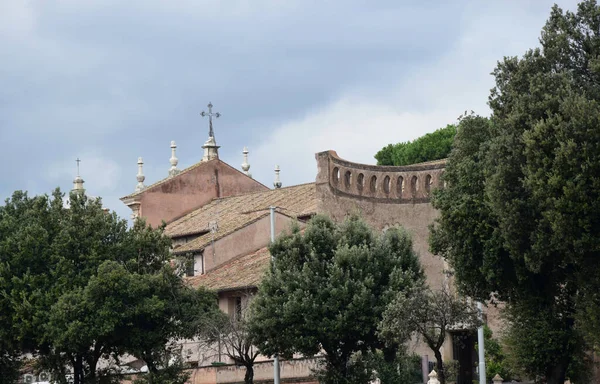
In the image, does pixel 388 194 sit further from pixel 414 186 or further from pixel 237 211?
pixel 237 211

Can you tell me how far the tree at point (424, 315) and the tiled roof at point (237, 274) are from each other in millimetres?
13701

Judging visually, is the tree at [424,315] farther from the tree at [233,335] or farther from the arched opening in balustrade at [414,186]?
the arched opening in balustrade at [414,186]

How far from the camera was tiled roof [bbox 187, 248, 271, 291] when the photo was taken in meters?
54.3

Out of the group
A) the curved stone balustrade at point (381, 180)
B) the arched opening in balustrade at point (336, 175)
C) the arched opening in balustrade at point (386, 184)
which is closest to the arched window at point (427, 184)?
the curved stone balustrade at point (381, 180)

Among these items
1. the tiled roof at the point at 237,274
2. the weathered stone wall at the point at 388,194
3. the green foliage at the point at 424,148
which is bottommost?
the tiled roof at the point at 237,274

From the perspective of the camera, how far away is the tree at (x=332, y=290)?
1663 inches

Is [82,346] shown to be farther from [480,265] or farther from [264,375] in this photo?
[480,265]

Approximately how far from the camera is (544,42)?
3591 cm

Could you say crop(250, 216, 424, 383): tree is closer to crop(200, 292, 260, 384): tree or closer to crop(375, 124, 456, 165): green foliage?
crop(200, 292, 260, 384): tree

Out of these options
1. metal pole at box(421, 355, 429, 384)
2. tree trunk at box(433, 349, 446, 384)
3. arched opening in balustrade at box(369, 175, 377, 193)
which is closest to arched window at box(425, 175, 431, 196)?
arched opening in balustrade at box(369, 175, 377, 193)

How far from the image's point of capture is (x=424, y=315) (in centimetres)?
3931

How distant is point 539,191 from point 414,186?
807 inches

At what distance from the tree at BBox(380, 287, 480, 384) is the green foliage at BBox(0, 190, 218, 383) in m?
10.3

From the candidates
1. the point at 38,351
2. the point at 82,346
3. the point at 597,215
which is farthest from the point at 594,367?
the point at 38,351
